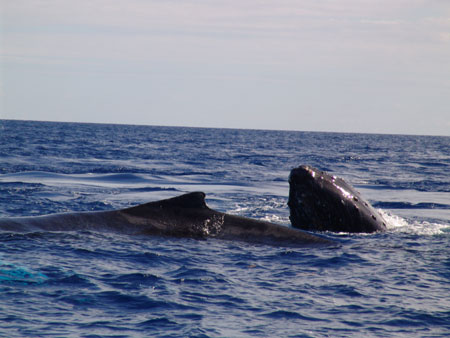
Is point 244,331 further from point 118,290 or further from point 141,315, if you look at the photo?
point 118,290

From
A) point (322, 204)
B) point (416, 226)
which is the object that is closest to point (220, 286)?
point (322, 204)

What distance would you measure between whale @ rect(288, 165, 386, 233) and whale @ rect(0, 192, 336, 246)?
158 centimetres

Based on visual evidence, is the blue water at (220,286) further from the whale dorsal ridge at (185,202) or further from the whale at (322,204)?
the whale dorsal ridge at (185,202)

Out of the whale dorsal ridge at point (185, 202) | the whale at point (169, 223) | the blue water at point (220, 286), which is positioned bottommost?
the blue water at point (220, 286)

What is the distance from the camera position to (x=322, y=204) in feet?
38.1

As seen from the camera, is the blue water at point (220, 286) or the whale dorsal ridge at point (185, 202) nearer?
the blue water at point (220, 286)

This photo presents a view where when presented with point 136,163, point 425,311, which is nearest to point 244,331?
point 425,311

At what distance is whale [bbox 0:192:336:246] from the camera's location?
9688 millimetres

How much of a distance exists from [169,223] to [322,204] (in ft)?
10.6

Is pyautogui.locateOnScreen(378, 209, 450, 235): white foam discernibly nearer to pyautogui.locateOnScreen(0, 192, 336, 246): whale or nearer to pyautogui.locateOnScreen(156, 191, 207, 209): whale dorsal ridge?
pyautogui.locateOnScreen(0, 192, 336, 246): whale

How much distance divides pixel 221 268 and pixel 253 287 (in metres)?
0.80

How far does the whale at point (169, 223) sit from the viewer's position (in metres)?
9.69

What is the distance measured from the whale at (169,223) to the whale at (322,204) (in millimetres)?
1585

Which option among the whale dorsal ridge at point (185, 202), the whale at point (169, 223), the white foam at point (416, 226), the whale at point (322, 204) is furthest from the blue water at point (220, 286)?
the whale dorsal ridge at point (185, 202)
